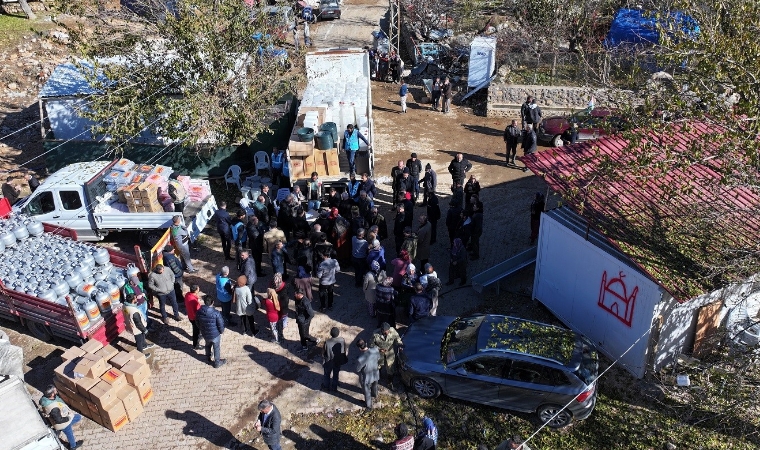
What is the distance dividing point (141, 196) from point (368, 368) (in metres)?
7.52

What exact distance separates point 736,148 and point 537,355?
4167 mm

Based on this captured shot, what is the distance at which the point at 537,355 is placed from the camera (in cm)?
993

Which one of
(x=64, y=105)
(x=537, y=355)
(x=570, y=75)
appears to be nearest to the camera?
(x=537, y=355)

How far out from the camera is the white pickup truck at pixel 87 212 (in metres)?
14.6

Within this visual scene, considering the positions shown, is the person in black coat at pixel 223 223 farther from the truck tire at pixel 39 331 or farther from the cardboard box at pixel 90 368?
the cardboard box at pixel 90 368

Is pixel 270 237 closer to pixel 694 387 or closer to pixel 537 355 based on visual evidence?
pixel 537 355

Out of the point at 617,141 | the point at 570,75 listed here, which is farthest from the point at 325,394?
the point at 570,75

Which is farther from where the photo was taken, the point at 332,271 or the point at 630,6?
the point at 630,6

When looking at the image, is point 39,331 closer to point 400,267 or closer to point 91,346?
point 91,346

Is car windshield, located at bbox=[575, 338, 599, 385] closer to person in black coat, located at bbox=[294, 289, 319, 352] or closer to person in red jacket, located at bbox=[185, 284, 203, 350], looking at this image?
person in black coat, located at bbox=[294, 289, 319, 352]

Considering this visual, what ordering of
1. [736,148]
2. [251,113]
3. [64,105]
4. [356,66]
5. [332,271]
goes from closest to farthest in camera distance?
[736,148], [332,271], [251,113], [64,105], [356,66]

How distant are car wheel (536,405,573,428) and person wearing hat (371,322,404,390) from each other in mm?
2469

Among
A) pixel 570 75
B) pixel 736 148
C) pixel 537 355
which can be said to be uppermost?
pixel 736 148

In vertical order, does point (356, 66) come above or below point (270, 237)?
above
